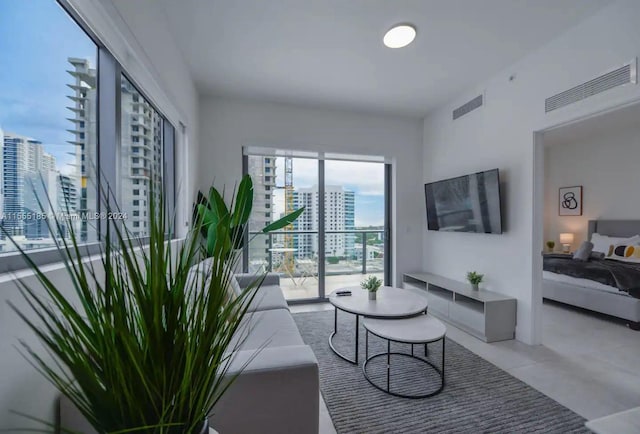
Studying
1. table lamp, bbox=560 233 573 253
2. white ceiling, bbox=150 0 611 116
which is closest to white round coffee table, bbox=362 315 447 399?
white ceiling, bbox=150 0 611 116

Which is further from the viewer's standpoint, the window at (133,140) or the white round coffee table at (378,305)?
the white round coffee table at (378,305)

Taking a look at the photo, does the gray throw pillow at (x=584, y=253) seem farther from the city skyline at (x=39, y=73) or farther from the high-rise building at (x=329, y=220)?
the city skyline at (x=39, y=73)

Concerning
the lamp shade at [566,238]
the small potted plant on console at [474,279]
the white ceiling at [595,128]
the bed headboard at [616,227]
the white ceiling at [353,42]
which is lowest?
the small potted plant on console at [474,279]

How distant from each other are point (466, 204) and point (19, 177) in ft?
12.1

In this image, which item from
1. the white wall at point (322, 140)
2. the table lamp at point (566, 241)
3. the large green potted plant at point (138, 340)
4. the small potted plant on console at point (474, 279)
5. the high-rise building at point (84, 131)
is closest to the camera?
the large green potted plant at point (138, 340)

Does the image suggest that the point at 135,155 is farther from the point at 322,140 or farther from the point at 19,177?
the point at 322,140

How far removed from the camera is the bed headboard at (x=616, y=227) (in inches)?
173

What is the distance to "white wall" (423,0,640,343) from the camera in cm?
214

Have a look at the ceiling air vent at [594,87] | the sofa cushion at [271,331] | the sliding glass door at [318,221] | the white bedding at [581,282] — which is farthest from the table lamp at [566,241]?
the sofa cushion at [271,331]

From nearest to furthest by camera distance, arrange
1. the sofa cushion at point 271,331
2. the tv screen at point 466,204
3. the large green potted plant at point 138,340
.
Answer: the large green potted plant at point 138,340
the sofa cushion at point 271,331
the tv screen at point 466,204

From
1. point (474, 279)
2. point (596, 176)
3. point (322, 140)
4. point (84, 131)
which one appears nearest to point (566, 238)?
point (596, 176)

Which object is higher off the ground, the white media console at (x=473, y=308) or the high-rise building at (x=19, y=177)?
the high-rise building at (x=19, y=177)

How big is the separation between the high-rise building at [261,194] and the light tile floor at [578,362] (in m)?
2.45

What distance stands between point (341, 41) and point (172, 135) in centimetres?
183
